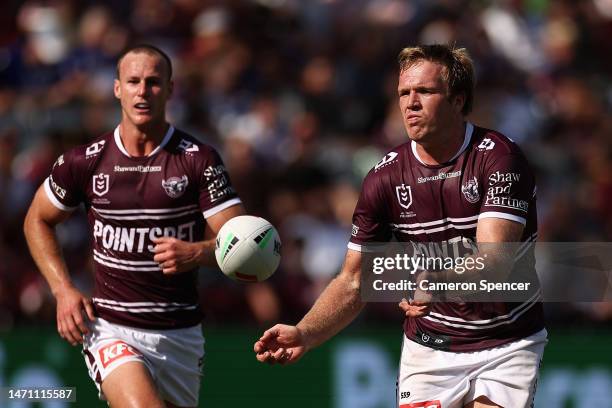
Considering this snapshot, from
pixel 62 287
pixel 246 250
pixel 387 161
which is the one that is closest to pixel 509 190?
pixel 387 161

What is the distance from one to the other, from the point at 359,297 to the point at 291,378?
449 centimetres

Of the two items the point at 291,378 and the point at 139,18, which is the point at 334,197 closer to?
→ the point at 291,378

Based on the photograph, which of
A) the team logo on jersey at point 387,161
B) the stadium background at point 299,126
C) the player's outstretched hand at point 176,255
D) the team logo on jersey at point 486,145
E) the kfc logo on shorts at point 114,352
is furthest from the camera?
the stadium background at point 299,126

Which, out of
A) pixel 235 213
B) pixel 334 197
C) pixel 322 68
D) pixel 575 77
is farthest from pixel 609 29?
pixel 235 213

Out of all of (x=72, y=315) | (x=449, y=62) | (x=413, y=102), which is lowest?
(x=72, y=315)

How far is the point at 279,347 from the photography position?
21.7 feet

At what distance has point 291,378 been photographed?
11398 millimetres

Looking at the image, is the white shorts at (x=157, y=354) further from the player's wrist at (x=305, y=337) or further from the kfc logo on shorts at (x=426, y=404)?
the kfc logo on shorts at (x=426, y=404)

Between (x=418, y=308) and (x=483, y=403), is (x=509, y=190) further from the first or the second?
(x=483, y=403)

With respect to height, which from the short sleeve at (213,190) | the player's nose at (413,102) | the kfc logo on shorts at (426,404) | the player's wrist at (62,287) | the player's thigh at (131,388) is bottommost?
the kfc logo on shorts at (426,404)

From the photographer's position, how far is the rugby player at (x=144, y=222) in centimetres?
802

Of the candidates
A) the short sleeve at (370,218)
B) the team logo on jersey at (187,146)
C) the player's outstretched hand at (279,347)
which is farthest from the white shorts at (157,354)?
the short sleeve at (370,218)

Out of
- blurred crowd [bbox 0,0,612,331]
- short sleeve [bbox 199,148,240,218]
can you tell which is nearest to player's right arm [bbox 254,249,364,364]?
short sleeve [bbox 199,148,240,218]

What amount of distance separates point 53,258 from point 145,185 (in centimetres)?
90
